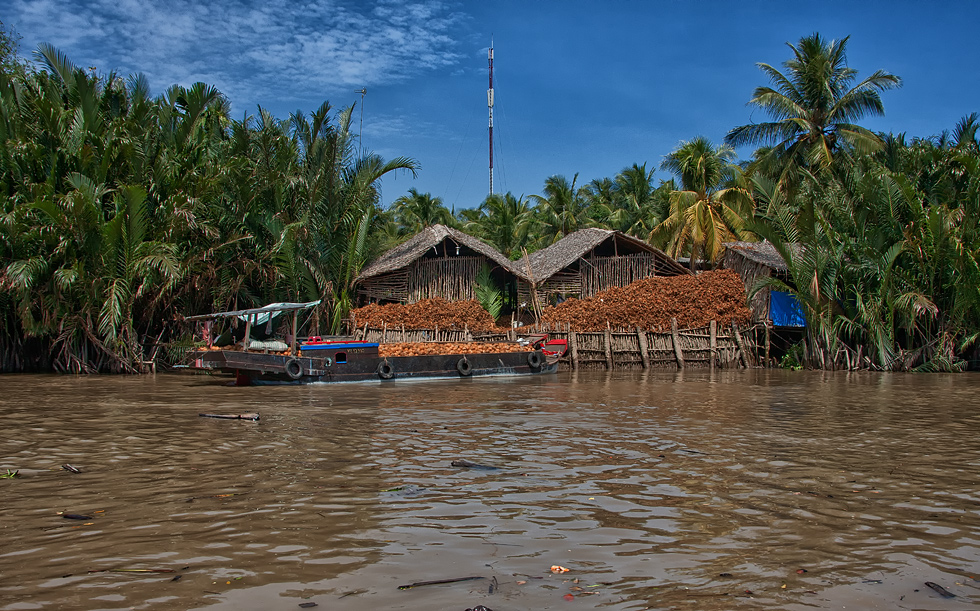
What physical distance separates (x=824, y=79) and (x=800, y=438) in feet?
86.8

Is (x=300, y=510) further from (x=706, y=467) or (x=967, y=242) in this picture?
(x=967, y=242)

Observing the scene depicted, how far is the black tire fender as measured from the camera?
1641 cm

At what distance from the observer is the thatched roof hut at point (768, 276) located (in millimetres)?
25922

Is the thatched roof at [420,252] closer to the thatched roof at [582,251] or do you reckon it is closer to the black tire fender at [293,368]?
the thatched roof at [582,251]

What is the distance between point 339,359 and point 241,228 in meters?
8.38

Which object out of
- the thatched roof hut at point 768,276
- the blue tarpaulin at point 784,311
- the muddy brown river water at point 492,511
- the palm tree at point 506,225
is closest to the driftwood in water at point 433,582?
the muddy brown river water at point 492,511

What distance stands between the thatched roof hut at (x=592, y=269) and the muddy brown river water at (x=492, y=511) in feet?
60.6

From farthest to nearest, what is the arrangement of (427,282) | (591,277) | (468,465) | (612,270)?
1. (591,277)
2. (612,270)
3. (427,282)
4. (468,465)

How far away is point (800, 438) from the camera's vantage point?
855 cm

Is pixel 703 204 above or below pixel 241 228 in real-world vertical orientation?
above

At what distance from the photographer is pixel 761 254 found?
89.6 feet

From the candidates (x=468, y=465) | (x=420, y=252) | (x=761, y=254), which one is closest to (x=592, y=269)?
(x=761, y=254)

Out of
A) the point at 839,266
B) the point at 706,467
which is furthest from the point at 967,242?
the point at 706,467

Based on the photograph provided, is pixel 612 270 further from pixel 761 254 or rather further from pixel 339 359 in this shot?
pixel 339 359
